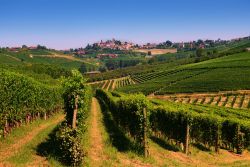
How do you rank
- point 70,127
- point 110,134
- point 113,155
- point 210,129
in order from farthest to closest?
point 210,129
point 110,134
point 113,155
point 70,127

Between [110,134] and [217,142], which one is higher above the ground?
[110,134]

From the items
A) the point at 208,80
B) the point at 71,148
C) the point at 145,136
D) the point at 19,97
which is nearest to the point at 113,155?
the point at 145,136

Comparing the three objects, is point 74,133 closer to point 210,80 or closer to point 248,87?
point 248,87

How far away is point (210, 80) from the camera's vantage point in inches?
5182

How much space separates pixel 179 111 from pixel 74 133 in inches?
771

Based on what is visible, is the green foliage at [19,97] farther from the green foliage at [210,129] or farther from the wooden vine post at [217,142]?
the wooden vine post at [217,142]

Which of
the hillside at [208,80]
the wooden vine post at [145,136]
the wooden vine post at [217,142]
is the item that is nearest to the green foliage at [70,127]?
the wooden vine post at [145,136]

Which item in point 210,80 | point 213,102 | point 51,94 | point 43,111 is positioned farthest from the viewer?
point 210,80

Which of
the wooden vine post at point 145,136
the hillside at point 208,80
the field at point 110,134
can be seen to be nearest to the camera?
the field at point 110,134

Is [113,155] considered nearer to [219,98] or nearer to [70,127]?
[70,127]

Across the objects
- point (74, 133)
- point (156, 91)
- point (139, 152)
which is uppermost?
point (74, 133)

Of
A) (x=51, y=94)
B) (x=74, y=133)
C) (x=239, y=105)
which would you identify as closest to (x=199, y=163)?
(x=74, y=133)

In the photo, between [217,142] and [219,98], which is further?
[219,98]

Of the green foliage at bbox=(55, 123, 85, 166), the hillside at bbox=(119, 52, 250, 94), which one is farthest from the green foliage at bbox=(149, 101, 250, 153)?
the hillside at bbox=(119, 52, 250, 94)
